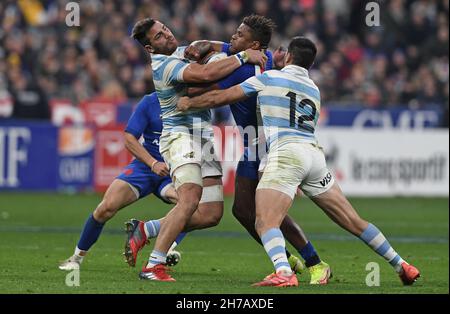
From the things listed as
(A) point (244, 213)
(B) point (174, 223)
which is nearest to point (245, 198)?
(A) point (244, 213)

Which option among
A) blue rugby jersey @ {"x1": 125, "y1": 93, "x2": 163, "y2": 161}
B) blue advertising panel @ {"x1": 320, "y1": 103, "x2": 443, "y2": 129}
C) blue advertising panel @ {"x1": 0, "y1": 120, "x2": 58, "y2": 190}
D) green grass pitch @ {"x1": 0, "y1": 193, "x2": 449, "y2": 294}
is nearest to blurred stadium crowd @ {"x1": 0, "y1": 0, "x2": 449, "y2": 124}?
blue advertising panel @ {"x1": 320, "y1": 103, "x2": 443, "y2": 129}

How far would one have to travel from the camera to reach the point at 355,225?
10.2 m

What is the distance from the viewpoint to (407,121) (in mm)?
24766

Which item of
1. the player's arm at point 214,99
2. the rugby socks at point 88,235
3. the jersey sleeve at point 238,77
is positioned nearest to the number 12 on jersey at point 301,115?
the player's arm at point 214,99

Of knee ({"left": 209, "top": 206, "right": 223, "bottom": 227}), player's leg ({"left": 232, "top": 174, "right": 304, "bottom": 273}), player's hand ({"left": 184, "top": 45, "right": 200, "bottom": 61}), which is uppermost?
player's hand ({"left": 184, "top": 45, "right": 200, "bottom": 61})

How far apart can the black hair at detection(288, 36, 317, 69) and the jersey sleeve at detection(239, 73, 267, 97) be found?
0.35 m

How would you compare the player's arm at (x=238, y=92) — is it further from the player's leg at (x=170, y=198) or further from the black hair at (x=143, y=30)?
the player's leg at (x=170, y=198)

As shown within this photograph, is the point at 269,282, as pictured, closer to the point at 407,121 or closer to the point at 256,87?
the point at 256,87

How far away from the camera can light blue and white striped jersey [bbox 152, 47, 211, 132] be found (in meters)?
10.4

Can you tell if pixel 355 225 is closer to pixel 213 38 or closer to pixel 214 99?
pixel 214 99

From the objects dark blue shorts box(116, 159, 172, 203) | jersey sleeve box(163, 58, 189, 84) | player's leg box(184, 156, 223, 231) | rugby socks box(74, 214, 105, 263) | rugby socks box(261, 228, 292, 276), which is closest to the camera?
rugby socks box(261, 228, 292, 276)

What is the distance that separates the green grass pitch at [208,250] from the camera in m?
10.0

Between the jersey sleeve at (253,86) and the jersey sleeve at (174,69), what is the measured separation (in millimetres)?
643

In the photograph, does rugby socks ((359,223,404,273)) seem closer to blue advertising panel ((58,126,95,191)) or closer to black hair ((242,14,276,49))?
black hair ((242,14,276,49))
